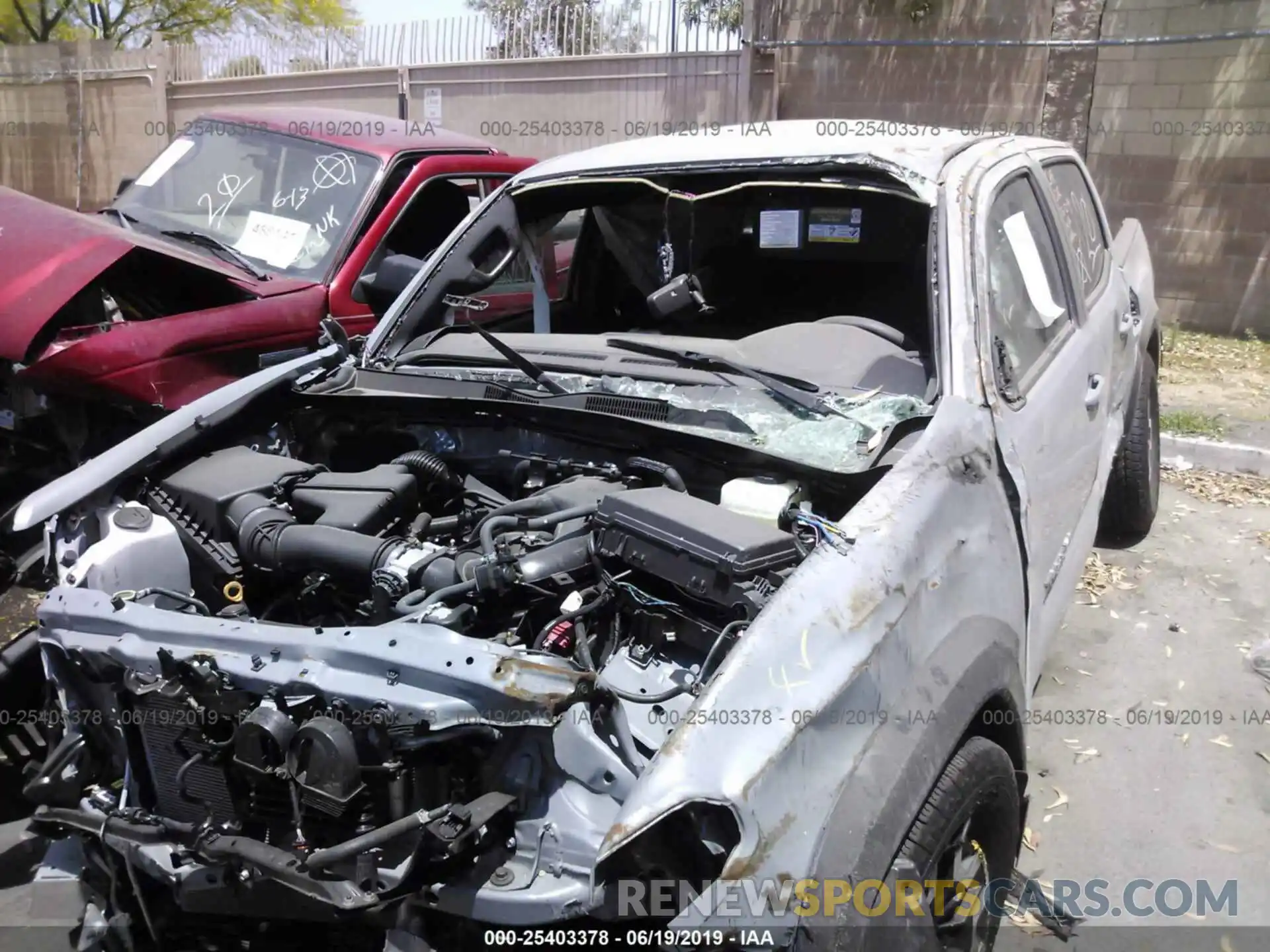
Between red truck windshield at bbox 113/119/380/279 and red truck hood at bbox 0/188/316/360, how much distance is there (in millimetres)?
666

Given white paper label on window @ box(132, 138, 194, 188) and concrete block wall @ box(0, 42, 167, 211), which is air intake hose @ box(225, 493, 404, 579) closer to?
white paper label on window @ box(132, 138, 194, 188)

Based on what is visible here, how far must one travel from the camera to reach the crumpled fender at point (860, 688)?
5.67ft

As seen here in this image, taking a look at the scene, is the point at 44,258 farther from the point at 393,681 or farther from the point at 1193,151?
the point at 1193,151

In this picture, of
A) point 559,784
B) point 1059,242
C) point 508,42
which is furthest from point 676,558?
point 508,42

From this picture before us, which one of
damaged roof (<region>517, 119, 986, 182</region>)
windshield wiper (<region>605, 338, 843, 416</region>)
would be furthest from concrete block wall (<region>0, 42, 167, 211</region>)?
Result: windshield wiper (<region>605, 338, 843, 416</region>)

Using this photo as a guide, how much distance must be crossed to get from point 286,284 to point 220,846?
3.47m

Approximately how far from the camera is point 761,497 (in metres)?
2.56

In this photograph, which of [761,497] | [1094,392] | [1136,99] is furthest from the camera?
[1136,99]

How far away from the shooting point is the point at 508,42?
12.4 m

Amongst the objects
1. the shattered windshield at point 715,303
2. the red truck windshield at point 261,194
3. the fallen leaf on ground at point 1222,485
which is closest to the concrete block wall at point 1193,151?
the fallen leaf on ground at point 1222,485

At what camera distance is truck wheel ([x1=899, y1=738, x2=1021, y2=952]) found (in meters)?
1.99

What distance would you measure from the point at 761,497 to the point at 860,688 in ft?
2.37

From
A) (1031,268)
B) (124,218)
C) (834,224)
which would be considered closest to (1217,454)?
(1031,268)

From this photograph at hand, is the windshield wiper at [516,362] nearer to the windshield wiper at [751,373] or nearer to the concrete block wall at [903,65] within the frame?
the windshield wiper at [751,373]
